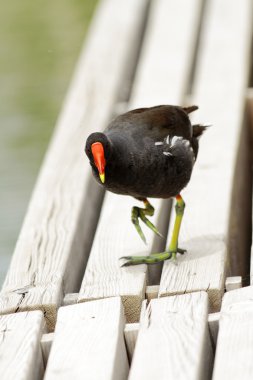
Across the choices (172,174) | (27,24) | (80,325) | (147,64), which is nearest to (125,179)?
(172,174)

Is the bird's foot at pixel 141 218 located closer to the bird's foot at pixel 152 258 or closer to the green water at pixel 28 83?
the bird's foot at pixel 152 258

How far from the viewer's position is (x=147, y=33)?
271 inches

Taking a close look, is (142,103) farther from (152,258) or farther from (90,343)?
(90,343)

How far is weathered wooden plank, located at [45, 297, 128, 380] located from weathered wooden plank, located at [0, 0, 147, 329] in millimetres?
266

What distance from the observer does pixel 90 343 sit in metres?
3.12

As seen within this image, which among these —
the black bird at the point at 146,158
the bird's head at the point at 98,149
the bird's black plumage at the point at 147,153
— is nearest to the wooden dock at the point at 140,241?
the black bird at the point at 146,158

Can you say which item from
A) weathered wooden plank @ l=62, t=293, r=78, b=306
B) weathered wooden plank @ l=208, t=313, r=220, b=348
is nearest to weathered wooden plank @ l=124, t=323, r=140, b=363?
weathered wooden plank @ l=208, t=313, r=220, b=348

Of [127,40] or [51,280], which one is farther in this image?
[127,40]

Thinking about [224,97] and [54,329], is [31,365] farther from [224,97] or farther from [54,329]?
[224,97]

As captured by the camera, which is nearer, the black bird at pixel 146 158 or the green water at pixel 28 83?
the black bird at pixel 146 158

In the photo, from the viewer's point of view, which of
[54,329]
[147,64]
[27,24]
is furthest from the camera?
[27,24]

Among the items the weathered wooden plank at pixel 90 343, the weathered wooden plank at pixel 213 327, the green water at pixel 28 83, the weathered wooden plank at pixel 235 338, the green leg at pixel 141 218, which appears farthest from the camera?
the green water at pixel 28 83

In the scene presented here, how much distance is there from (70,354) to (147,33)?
4165 millimetres

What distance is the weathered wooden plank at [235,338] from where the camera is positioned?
2.80 m
